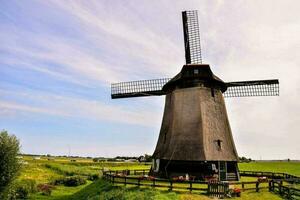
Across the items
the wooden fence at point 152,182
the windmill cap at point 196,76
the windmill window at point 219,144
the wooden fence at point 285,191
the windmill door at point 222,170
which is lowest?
the wooden fence at point 285,191

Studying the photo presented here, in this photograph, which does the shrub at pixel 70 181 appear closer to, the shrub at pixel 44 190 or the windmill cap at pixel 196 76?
the shrub at pixel 44 190

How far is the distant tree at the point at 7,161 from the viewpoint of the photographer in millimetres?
30281

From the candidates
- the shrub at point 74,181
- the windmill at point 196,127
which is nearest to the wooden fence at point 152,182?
the windmill at point 196,127

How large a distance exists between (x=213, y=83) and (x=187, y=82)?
2.68 metres

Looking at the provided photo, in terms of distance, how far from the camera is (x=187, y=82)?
2988 centimetres

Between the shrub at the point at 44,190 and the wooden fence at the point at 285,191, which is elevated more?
the wooden fence at the point at 285,191

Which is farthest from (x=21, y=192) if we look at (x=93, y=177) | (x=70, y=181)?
(x=93, y=177)

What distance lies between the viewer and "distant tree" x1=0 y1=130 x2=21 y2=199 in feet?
99.3

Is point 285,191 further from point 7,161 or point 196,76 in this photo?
point 7,161

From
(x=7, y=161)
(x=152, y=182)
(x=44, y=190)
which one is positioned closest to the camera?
(x=152, y=182)

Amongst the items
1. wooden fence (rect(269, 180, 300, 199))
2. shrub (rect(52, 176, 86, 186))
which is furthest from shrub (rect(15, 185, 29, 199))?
wooden fence (rect(269, 180, 300, 199))

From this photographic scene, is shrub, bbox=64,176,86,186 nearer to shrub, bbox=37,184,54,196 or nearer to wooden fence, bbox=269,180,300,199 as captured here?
shrub, bbox=37,184,54,196

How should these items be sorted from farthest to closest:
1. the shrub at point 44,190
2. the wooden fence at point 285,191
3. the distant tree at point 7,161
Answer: the shrub at point 44,190, the distant tree at point 7,161, the wooden fence at point 285,191

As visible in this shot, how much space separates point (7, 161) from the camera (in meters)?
30.8
